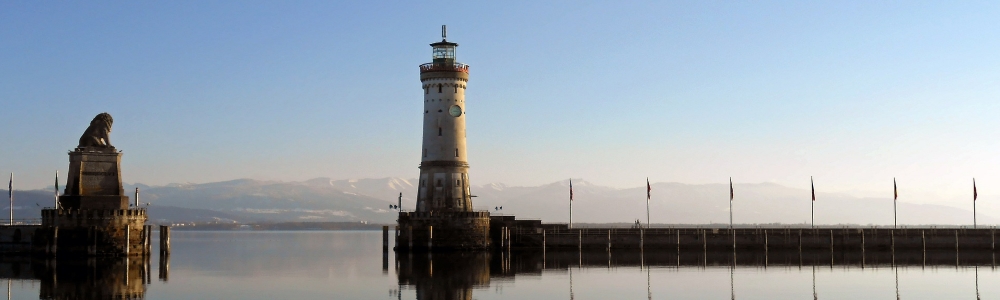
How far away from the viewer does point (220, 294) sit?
59.9 m

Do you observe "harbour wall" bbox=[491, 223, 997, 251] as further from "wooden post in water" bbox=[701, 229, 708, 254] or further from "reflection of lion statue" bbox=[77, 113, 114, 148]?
"reflection of lion statue" bbox=[77, 113, 114, 148]

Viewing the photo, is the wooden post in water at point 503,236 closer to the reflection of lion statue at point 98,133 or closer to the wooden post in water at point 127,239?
the wooden post in water at point 127,239

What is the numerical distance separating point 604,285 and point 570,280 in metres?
3.77

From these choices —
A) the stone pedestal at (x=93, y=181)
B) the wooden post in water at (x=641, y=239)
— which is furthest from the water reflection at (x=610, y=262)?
the stone pedestal at (x=93, y=181)

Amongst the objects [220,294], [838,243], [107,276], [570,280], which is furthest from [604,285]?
[838,243]

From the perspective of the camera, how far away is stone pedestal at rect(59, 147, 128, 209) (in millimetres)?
82188

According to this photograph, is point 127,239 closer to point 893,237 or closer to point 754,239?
point 754,239

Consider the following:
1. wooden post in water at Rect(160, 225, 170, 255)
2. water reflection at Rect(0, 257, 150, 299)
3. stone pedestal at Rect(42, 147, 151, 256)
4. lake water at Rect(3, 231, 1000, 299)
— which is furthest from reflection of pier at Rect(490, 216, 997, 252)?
water reflection at Rect(0, 257, 150, 299)

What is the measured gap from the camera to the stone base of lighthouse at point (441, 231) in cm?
9538

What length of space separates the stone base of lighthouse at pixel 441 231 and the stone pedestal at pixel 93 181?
78.8 ft

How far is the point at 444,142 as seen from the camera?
318 ft

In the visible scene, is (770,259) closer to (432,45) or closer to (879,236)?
(879,236)

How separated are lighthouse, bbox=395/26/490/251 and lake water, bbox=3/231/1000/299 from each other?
3922mm

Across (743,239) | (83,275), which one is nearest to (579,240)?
(743,239)
